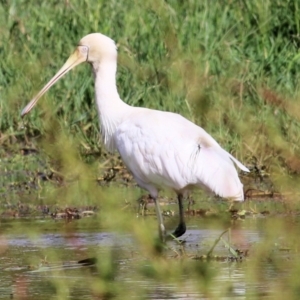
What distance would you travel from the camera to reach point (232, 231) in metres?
7.79

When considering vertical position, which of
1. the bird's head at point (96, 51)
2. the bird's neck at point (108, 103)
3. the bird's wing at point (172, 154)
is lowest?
the bird's wing at point (172, 154)

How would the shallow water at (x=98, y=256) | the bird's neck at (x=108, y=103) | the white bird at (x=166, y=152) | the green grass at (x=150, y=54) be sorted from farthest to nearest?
the green grass at (x=150, y=54), the bird's neck at (x=108, y=103), the white bird at (x=166, y=152), the shallow water at (x=98, y=256)

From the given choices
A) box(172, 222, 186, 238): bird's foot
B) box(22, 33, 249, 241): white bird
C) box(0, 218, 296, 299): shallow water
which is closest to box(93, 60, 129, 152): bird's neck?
box(22, 33, 249, 241): white bird

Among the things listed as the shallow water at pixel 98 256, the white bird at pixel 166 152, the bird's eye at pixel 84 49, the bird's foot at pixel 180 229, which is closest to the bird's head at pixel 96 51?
the bird's eye at pixel 84 49

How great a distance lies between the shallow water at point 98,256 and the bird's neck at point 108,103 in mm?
645

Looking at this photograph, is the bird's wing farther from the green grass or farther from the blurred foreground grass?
the green grass

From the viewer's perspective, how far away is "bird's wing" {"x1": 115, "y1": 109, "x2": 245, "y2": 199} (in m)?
7.25

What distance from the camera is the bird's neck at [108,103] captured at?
809cm

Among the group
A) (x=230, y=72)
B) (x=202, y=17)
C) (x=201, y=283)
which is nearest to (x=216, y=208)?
(x=230, y=72)

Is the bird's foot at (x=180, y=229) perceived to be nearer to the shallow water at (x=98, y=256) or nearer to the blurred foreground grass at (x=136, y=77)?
the shallow water at (x=98, y=256)

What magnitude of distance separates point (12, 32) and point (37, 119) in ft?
4.36

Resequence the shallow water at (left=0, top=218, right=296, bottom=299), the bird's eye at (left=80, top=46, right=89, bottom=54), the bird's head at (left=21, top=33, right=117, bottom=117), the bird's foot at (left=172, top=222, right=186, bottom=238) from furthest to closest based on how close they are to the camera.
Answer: the bird's eye at (left=80, top=46, right=89, bottom=54) → the bird's head at (left=21, top=33, right=117, bottom=117) → the bird's foot at (left=172, top=222, right=186, bottom=238) → the shallow water at (left=0, top=218, right=296, bottom=299)

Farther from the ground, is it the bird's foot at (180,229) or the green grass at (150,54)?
the green grass at (150,54)

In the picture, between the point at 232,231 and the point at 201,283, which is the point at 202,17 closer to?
the point at 232,231
